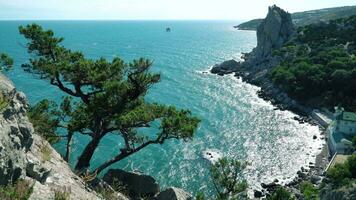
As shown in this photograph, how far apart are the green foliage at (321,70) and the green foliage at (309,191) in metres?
41.6

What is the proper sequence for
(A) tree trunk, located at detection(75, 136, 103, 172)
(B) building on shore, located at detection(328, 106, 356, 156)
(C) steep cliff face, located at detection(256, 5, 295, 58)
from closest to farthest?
(A) tree trunk, located at detection(75, 136, 103, 172)
(B) building on shore, located at detection(328, 106, 356, 156)
(C) steep cliff face, located at detection(256, 5, 295, 58)

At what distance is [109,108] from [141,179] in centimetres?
659

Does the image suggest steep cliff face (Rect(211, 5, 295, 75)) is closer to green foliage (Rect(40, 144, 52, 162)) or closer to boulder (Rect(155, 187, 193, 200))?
boulder (Rect(155, 187, 193, 200))

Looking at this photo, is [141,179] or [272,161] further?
[272,161]

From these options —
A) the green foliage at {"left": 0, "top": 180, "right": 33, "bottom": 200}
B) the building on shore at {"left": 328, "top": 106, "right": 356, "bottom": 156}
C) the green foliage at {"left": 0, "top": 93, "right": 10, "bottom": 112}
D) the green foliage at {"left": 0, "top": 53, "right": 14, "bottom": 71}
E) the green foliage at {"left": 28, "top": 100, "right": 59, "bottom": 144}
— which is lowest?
the building on shore at {"left": 328, "top": 106, "right": 356, "bottom": 156}

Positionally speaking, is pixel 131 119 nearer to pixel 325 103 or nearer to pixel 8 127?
pixel 8 127

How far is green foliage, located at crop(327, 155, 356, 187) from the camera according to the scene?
52350 mm

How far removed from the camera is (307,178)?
62094 millimetres

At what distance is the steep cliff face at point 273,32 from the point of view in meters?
154

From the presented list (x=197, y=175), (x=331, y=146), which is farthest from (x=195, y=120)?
(x=331, y=146)

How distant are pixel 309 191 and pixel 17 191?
47.9 metres

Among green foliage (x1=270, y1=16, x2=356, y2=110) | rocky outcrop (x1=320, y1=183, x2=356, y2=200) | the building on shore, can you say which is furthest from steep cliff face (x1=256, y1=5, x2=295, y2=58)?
rocky outcrop (x1=320, y1=183, x2=356, y2=200)

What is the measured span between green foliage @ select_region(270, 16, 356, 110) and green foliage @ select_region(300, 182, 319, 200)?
41.6 m

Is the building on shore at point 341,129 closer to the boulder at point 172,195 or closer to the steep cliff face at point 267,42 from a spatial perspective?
the boulder at point 172,195
